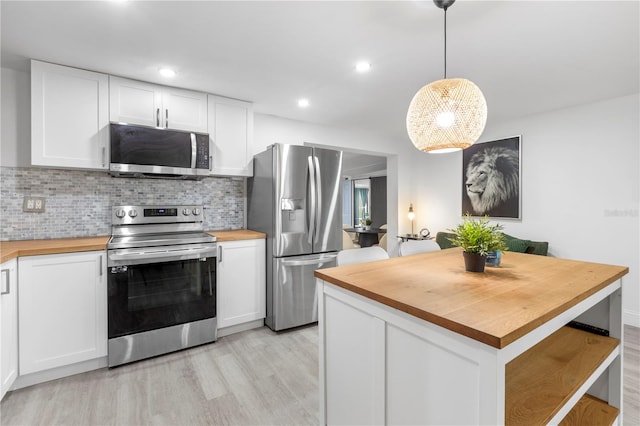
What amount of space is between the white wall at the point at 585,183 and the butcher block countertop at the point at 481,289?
75.6 inches

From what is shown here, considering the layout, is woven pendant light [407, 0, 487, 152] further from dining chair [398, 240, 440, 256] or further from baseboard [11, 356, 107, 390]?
baseboard [11, 356, 107, 390]

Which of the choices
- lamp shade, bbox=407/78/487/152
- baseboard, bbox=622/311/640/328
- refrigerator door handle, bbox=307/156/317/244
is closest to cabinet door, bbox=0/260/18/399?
refrigerator door handle, bbox=307/156/317/244

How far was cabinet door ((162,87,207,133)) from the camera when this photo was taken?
105 inches

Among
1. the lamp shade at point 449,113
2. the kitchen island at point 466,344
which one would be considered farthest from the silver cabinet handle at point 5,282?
the lamp shade at point 449,113

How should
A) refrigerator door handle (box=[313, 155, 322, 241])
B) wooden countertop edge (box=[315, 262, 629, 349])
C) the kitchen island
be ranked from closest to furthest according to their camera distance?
wooden countertop edge (box=[315, 262, 629, 349]) < the kitchen island < refrigerator door handle (box=[313, 155, 322, 241])

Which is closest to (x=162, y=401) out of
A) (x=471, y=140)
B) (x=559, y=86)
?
(x=471, y=140)

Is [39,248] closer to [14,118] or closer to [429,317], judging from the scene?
[14,118]

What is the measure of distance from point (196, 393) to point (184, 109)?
2310 millimetres

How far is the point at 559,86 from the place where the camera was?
270 cm

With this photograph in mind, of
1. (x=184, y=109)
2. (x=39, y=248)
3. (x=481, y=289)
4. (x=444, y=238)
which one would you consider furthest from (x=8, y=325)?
(x=444, y=238)

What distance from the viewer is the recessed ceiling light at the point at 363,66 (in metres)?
2.26

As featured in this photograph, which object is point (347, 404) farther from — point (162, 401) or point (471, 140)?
point (471, 140)

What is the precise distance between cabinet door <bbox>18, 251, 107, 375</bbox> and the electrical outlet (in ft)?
2.26

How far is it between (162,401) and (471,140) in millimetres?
2379
